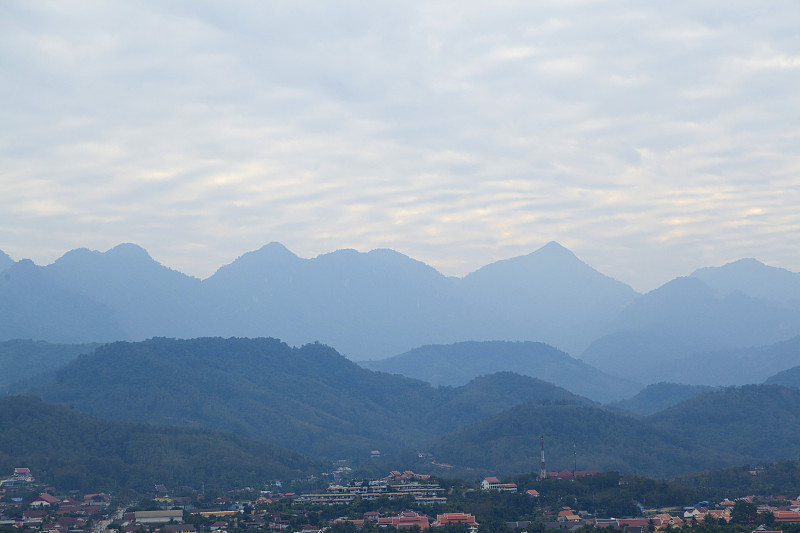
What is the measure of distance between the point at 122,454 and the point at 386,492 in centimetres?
4865

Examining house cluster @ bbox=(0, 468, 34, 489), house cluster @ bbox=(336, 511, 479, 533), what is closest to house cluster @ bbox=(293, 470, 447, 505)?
house cluster @ bbox=(336, 511, 479, 533)

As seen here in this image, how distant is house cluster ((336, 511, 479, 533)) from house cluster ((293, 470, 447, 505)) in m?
7.84

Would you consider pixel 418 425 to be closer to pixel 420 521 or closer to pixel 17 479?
pixel 17 479

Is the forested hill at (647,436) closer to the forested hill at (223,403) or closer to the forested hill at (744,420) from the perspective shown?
the forested hill at (744,420)

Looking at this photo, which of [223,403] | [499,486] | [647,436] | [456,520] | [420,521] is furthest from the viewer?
[223,403]

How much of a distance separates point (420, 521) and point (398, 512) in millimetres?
4655

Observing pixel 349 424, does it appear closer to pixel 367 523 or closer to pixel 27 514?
pixel 27 514

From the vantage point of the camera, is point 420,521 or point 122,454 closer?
point 420,521

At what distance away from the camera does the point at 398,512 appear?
78125mm

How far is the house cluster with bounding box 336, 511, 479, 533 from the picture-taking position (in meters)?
72.7

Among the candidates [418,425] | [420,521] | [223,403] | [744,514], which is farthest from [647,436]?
[420,521]

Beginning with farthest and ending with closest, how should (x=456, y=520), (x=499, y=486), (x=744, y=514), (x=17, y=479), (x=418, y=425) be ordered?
(x=418, y=425) < (x=17, y=479) < (x=499, y=486) < (x=456, y=520) < (x=744, y=514)

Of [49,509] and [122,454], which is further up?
[122,454]

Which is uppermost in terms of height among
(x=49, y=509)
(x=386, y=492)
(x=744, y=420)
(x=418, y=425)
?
(x=418, y=425)
